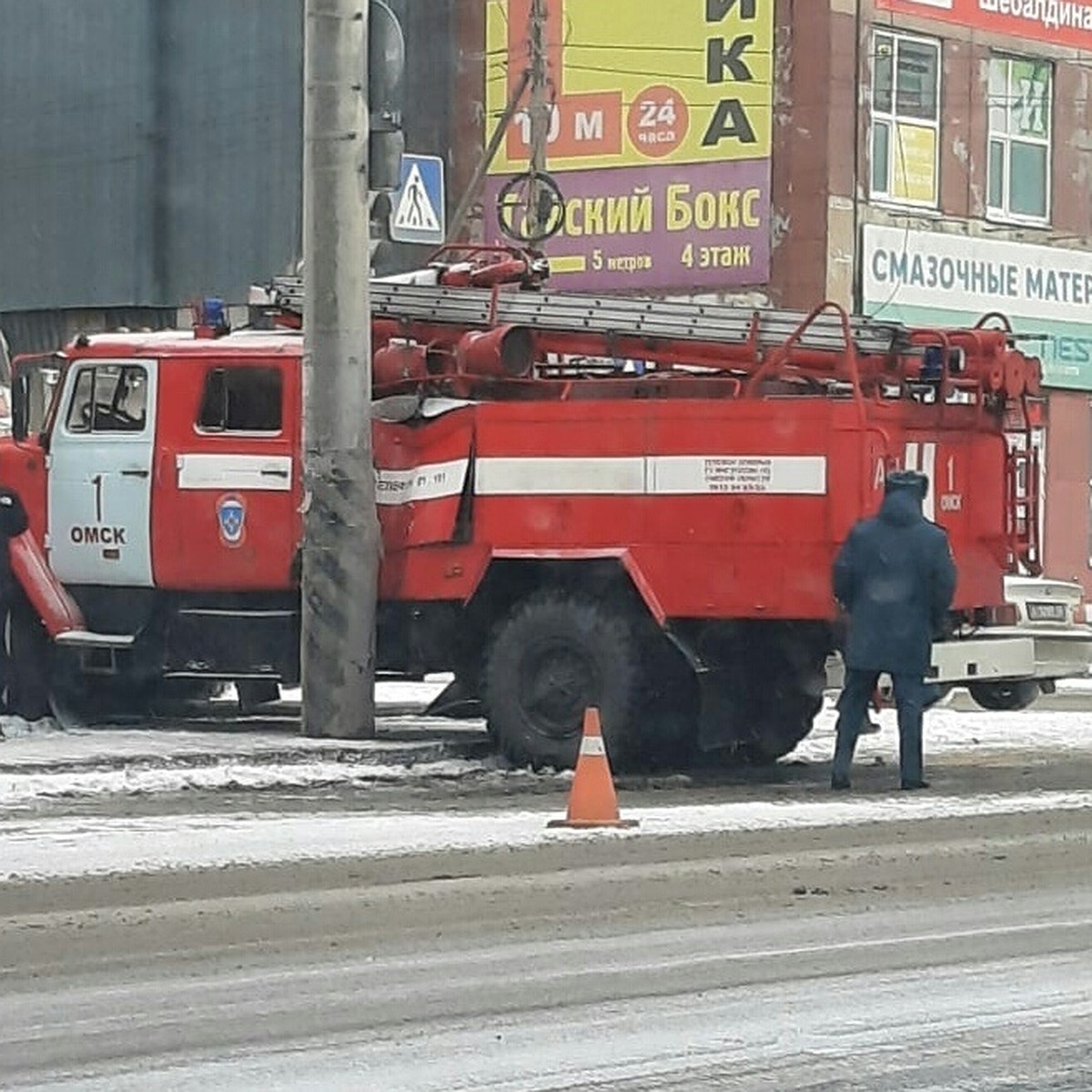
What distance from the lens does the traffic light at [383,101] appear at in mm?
17859

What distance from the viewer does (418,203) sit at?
29078mm

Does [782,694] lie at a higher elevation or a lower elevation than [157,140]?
lower

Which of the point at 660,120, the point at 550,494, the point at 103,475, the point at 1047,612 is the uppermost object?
the point at 660,120

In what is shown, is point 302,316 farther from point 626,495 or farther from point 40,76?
point 40,76

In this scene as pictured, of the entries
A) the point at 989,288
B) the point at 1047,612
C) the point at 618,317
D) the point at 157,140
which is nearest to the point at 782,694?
the point at 618,317

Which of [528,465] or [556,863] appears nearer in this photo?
[556,863]

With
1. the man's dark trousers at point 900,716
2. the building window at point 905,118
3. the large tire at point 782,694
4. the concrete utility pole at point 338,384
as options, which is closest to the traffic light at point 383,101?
the concrete utility pole at point 338,384

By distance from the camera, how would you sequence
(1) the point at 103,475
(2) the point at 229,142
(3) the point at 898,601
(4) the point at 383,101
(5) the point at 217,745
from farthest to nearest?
(2) the point at 229,142, (1) the point at 103,475, (4) the point at 383,101, (5) the point at 217,745, (3) the point at 898,601

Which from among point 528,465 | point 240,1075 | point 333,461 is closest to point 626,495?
point 528,465

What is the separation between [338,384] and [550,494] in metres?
1.54

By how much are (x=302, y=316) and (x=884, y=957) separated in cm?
915

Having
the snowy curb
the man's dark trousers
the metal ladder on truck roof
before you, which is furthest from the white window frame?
the snowy curb

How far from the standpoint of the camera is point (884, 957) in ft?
32.3

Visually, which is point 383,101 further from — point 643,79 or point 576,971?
point 643,79
